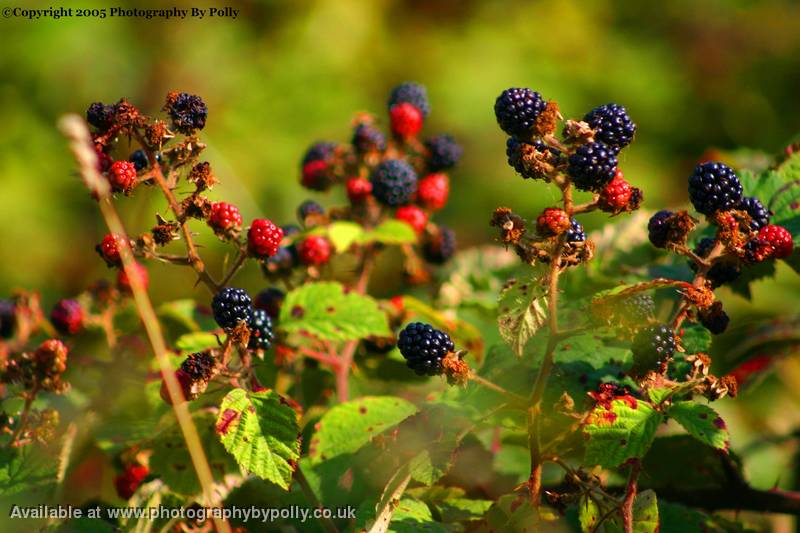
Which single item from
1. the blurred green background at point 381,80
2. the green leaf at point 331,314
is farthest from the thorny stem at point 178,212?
the blurred green background at point 381,80

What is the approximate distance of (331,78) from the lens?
557 cm

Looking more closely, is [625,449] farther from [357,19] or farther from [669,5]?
[669,5]

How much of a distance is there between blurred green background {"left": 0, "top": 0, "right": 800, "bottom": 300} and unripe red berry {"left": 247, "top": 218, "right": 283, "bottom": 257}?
323 cm

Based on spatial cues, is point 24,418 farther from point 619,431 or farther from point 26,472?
point 619,431

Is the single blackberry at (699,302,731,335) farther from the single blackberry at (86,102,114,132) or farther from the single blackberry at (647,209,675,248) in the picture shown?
the single blackberry at (86,102,114,132)

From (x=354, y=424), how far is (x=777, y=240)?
815 mm

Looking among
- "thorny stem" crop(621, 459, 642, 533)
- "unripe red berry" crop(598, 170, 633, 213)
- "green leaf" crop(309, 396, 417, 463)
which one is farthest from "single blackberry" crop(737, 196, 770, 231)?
"green leaf" crop(309, 396, 417, 463)

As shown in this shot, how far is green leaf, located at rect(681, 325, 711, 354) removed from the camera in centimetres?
151

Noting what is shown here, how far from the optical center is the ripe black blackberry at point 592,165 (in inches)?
51.1

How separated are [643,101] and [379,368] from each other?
4.07 metres

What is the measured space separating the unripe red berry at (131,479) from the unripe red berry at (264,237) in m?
0.62

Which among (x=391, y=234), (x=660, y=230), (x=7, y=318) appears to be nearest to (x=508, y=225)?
(x=660, y=230)

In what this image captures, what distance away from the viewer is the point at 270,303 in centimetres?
195

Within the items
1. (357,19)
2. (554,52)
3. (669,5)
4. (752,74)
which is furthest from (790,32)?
(357,19)
